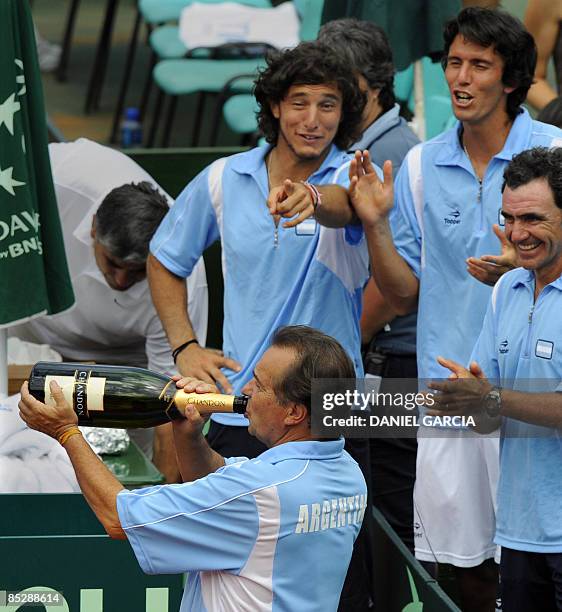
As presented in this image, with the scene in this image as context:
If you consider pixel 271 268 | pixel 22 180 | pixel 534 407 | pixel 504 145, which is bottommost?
pixel 534 407

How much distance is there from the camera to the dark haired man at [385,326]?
524cm

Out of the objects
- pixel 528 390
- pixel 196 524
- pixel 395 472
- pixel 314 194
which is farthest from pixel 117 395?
pixel 395 472

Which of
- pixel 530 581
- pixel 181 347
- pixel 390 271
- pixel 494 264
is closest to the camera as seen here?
pixel 530 581

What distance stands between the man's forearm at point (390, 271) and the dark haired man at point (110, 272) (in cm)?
118

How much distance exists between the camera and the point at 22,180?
4488 millimetres

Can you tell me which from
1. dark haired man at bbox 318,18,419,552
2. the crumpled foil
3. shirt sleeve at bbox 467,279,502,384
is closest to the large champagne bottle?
shirt sleeve at bbox 467,279,502,384

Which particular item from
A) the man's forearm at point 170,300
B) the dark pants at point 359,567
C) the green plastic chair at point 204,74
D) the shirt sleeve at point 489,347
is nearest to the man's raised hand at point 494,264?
the shirt sleeve at point 489,347

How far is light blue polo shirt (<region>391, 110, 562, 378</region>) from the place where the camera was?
4.39 metres

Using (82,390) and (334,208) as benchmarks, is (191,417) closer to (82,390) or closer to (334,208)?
(82,390)

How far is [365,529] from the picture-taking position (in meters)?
4.59

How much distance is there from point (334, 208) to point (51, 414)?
131 cm

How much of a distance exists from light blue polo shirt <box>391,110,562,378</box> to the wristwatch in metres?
0.58

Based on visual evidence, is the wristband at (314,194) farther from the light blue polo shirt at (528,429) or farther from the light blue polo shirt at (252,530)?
the light blue polo shirt at (252,530)

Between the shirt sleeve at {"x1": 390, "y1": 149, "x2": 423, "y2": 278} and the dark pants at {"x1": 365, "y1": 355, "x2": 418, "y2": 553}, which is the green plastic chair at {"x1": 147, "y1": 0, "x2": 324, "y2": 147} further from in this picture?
the shirt sleeve at {"x1": 390, "y1": 149, "x2": 423, "y2": 278}
